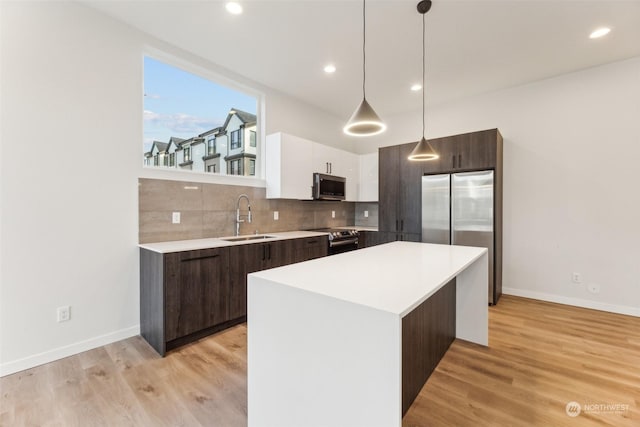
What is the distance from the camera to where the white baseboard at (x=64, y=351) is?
6.74 feet

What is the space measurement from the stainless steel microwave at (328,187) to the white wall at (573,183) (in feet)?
7.46

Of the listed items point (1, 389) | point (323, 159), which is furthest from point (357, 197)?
point (1, 389)

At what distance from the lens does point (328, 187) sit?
170 inches

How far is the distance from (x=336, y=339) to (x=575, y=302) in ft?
12.9

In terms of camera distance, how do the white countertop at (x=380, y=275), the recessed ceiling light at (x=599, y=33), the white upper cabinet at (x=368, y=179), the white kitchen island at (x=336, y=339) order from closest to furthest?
1. the white kitchen island at (x=336, y=339)
2. the white countertop at (x=380, y=275)
3. the recessed ceiling light at (x=599, y=33)
4. the white upper cabinet at (x=368, y=179)

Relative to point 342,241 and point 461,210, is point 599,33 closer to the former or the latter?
point 461,210

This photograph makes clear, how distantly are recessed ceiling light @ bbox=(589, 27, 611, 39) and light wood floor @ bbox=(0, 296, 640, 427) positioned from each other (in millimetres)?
2914

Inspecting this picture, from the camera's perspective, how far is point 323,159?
4.37 metres

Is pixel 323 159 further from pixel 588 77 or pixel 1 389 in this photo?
pixel 1 389

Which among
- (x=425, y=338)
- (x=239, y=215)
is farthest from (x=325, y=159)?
(x=425, y=338)

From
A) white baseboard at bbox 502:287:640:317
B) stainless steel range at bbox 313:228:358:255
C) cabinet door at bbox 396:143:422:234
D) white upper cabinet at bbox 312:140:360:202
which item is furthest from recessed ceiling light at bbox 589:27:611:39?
stainless steel range at bbox 313:228:358:255

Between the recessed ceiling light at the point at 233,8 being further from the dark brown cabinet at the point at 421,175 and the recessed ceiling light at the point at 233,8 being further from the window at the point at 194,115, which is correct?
the dark brown cabinet at the point at 421,175

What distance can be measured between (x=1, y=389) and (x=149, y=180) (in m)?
1.82

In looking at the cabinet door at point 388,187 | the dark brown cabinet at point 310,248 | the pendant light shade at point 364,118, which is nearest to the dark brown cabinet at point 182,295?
the dark brown cabinet at point 310,248
